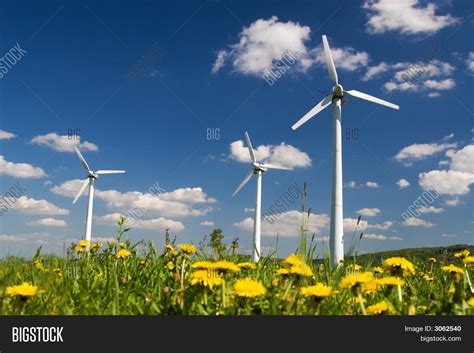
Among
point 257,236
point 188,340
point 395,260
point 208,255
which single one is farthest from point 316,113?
point 188,340

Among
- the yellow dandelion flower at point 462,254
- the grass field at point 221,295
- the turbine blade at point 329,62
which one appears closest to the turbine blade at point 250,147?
the turbine blade at point 329,62

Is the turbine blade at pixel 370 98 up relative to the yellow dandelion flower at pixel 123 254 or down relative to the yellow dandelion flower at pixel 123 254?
up

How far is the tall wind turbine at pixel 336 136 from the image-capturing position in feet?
84.8

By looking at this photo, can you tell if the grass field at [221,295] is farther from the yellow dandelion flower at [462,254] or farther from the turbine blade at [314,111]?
the turbine blade at [314,111]

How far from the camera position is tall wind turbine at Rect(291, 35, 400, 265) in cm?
2586

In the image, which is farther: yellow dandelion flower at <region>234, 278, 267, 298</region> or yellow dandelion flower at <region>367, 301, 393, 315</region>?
yellow dandelion flower at <region>367, 301, 393, 315</region>

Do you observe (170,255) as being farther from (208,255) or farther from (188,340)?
(188,340)

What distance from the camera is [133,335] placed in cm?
290

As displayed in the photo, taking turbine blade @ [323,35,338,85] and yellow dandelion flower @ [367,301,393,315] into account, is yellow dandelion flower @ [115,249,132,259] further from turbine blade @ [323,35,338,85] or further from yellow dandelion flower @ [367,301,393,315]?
turbine blade @ [323,35,338,85]

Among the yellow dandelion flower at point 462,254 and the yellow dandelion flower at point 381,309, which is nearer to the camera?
the yellow dandelion flower at point 381,309

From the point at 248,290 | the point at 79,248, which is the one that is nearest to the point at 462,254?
the point at 248,290

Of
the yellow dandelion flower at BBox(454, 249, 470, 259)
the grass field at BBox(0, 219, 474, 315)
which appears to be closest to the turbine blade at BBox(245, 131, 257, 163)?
the yellow dandelion flower at BBox(454, 249, 470, 259)

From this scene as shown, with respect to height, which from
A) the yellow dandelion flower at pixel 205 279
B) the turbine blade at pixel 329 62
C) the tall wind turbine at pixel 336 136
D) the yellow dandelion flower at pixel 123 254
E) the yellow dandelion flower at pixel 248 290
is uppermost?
the turbine blade at pixel 329 62

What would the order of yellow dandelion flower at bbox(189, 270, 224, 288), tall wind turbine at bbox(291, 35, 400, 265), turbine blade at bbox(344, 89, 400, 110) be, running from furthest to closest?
turbine blade at bbox(344, 89, 400, 110) → tall wind turbine at bbox(291, 35, 400, 265) → yellow dandelion flower at bbox(189, 270, 224, 288)
